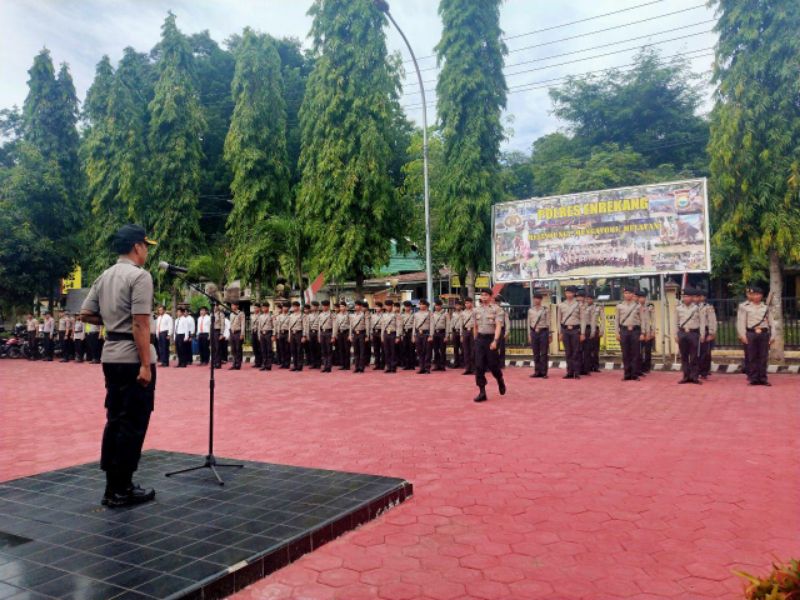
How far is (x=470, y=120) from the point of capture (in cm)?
2022

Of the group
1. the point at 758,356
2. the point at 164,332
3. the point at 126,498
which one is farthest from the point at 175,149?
the point at 126,498

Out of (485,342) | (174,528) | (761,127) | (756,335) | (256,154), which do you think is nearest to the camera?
(174,528)

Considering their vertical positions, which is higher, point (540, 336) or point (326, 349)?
point (540, 336)

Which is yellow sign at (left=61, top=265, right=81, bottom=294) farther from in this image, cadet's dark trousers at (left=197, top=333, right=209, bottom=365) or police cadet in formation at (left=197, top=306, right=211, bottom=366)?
police cadet in formation at (left=197, top=306, right=211, bottom=366)

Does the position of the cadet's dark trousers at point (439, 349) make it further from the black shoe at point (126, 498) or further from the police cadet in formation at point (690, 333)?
the black shoe at point (126, 498)

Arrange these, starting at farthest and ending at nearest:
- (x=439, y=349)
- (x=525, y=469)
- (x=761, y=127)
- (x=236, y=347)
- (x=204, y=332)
→ (x=204, y=332) < (x=236, y=347) < (x=439, y=349) < (x=761, y=127) < (x=525, y=469)

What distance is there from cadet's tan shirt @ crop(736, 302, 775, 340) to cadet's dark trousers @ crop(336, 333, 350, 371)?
367 inches

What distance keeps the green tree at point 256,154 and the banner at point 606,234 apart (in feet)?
36.0

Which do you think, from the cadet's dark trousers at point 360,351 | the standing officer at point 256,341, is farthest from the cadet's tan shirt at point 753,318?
the standing officer at point 256,341

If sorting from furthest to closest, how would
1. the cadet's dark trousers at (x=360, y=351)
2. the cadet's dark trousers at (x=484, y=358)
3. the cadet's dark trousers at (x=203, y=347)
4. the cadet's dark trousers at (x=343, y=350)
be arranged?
the cadet's dark trousers at (x=203, y=347) → the cadet's dark trousers at (x=343, y=350) → the cadet's dark trousers at (x=360, y=351) → the cadet's dark trousers at (x=484, y=358)

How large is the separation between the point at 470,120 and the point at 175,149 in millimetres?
12373

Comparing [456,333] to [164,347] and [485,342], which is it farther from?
[164,347]

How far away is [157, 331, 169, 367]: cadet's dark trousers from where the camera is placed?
63.0ft

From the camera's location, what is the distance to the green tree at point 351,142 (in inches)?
818
